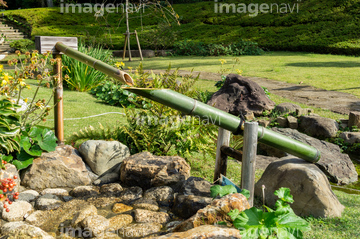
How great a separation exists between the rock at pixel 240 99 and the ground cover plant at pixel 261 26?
10.1 metres

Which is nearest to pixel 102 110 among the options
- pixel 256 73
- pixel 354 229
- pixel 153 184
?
pixel 153 184

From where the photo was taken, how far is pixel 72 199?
3.47 meters

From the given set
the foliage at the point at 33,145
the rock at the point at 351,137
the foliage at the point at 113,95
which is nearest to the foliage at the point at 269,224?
the foliage at the point at 33,145


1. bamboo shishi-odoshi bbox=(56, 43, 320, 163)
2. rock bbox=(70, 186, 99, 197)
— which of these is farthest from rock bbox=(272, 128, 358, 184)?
rock bbox=(70, 186, 99, 197)

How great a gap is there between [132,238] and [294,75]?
31.6ft

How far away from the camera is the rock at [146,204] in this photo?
3.28 metres

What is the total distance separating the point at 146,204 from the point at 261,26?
20.2 metres

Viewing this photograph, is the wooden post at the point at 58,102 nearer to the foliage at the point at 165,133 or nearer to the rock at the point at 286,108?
the foliage at the point at 165,133

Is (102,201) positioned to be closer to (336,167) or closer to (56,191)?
(56,191)

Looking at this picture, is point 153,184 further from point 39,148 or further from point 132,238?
point 39,148

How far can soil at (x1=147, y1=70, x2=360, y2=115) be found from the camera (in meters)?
7.54

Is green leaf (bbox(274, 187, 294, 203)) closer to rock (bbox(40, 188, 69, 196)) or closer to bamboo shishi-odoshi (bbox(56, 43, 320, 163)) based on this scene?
bamboo shishi-odoshi (bbox(56, 43, 320, 163))

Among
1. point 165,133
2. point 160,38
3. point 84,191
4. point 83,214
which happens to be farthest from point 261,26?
point 83,214
